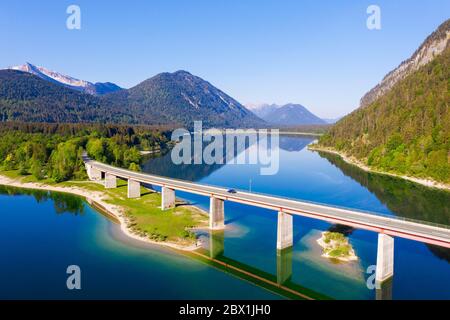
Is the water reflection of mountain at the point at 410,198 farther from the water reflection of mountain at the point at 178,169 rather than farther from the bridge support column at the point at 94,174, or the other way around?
the bridge support column at the point at 94,174

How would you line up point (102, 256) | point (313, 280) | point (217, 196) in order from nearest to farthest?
point (313, 280) < point (102, 256) < point (217, 196)

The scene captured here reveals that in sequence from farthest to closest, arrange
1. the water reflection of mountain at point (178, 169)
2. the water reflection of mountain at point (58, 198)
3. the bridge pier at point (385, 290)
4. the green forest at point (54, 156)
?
the water reflection of mountain at point (178, 169) → the green forest at point (54, 156) → the water reflection of mountain at point (58, 198) → the bridge pier at point (385, 290)

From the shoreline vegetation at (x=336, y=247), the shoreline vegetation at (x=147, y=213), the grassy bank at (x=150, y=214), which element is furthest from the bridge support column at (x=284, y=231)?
the grassy bank at (x=150, y=214)

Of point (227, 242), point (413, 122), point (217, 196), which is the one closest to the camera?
point (227, 242)

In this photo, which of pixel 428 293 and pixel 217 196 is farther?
pixel 217 196
